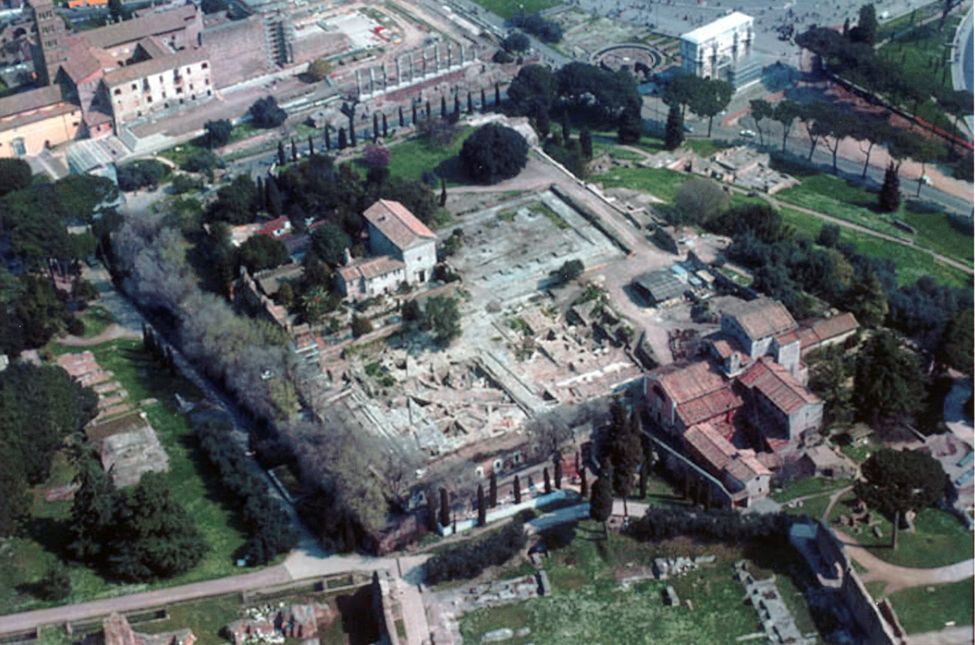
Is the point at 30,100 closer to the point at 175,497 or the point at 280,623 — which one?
the point at 175,497

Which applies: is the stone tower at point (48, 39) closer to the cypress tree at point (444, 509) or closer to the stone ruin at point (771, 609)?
the cypress tree at point (444, 509)

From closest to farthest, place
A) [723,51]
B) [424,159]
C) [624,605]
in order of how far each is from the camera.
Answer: [624,605] < [424,159] < [723,51]

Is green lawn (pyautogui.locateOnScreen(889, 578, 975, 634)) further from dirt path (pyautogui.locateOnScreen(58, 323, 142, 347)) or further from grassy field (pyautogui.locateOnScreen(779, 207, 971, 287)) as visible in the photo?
dirt path (pyautogui.locateOnScreen(58, 323, 142, 347))

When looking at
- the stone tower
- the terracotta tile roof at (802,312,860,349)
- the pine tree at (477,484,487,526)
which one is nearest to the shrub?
the pine tree at (477,484,487,526)

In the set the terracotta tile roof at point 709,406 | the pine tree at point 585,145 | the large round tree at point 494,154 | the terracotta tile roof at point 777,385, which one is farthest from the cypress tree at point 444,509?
the pine tree at point 585,145

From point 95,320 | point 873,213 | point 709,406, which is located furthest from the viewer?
point 873,213

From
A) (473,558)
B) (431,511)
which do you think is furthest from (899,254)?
(473,558)
